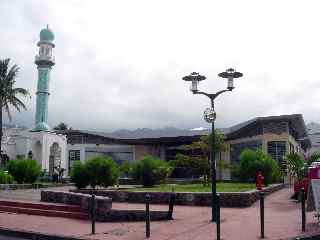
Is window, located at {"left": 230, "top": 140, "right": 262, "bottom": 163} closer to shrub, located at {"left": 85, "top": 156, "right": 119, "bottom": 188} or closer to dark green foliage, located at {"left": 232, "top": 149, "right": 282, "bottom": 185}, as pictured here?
dark green foliage, located at {"left": 232, "top": 149, "right": 282, "bottom": 185}

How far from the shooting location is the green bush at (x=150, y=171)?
85.4ft

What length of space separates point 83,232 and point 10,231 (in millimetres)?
2282

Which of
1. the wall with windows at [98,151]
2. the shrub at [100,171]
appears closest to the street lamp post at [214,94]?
the shrub at [100,171]

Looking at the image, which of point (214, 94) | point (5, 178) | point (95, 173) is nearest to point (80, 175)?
point (95, 173)

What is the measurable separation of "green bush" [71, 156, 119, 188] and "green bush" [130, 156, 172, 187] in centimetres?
294

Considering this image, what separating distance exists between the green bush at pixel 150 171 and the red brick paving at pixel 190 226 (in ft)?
34.6

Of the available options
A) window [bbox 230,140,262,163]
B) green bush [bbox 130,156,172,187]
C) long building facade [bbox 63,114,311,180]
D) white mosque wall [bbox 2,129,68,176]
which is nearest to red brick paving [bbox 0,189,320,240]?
green bush [bbox 130,156,172,187]

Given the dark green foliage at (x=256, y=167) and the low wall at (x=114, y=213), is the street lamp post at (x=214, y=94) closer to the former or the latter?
the low wall at (x=114, y=213)

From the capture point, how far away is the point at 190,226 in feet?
38.7

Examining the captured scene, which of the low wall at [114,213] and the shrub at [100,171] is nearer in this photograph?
the low wall at [114,213]

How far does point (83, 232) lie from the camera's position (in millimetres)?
11523

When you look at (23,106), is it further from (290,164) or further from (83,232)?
(83,232)

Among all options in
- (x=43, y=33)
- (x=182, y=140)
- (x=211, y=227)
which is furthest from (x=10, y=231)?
(x=43, y=33)

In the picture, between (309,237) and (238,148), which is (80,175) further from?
(238,148)
